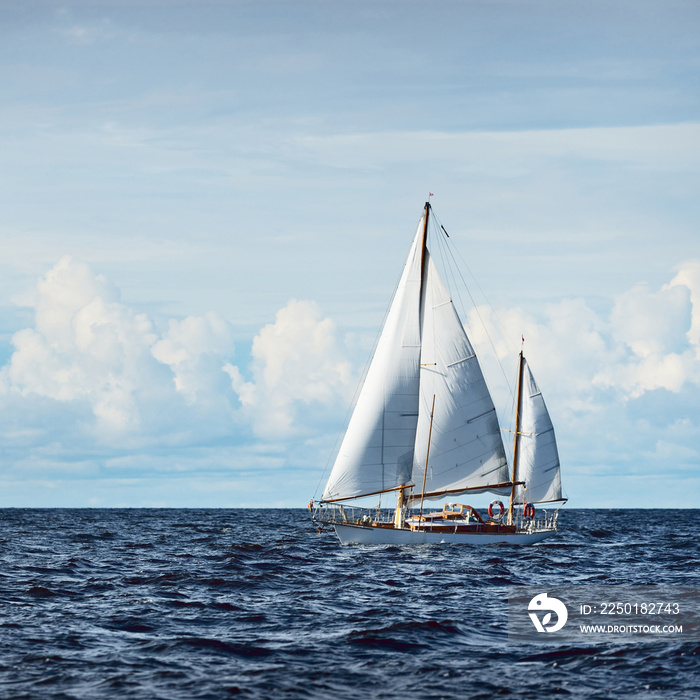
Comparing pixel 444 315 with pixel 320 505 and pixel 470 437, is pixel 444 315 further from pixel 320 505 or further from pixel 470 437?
pixel 320 505

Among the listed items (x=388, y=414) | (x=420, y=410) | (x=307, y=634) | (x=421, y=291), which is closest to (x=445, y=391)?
(x=420, y=410)

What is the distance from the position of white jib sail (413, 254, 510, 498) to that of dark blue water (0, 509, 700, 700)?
833 cm

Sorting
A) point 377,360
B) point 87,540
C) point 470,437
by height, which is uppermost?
point 377,360

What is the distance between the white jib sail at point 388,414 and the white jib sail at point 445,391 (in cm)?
105

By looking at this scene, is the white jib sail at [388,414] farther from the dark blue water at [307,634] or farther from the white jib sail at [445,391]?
the dark blue water at [307,634]

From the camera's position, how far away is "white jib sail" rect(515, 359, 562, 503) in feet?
212

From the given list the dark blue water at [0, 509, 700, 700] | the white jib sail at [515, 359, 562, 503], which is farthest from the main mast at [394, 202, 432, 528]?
the white jib sail at [515, 359, 562, 503]

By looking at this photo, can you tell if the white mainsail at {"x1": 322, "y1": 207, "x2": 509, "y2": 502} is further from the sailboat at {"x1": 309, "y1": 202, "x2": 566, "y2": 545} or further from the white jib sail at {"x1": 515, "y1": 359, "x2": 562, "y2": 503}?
the white jib sail at {"x1": 515, "y1": 359, "x2": 562, "y2": 503}

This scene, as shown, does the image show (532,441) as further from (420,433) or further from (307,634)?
(307,634)

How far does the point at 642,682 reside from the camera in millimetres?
19344

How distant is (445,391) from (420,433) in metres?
2.90

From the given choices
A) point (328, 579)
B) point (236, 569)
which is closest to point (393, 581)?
point (328, 579)

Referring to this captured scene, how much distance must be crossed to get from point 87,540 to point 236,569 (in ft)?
99.3

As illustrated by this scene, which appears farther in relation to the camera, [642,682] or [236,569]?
[236,569]
